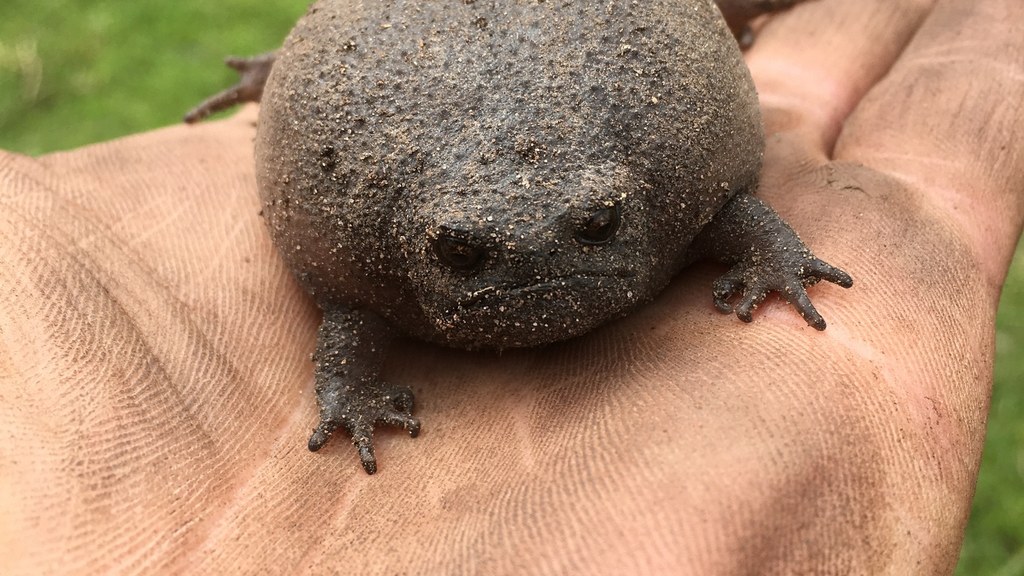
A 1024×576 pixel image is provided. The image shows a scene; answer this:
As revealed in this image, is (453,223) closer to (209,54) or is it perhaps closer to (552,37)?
(552,37)

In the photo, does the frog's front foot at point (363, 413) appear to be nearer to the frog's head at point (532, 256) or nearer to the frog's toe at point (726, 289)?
the frog's head at point (532, 256)

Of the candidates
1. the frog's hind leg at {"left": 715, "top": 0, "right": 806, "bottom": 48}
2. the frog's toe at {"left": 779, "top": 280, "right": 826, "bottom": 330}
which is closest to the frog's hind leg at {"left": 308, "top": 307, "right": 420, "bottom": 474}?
the frog's toe at {"left": 779, "top": 280, "right": 826, "bottom": 330}

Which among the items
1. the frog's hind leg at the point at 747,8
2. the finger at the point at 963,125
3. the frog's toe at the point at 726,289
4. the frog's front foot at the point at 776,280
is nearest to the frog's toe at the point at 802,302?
the frog's front foot at the point at 776,280

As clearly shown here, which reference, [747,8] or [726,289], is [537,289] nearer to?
[726,289]

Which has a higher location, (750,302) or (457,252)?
(457,252)

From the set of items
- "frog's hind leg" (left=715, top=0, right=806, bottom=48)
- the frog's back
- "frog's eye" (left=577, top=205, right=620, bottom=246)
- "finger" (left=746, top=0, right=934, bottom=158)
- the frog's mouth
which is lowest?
"finger" (left=746, top=0, right=934, bottom=158)

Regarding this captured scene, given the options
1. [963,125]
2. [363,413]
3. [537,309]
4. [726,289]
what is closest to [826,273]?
[726,289]

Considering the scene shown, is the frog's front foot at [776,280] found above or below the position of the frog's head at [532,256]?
below

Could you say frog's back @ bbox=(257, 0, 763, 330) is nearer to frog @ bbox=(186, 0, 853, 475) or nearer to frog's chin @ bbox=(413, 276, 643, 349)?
frog @ bbox=(186, 0, 853, 475)
